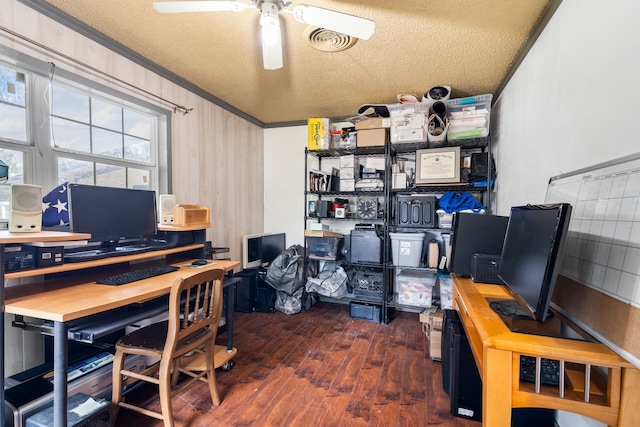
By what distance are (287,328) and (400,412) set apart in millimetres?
1472

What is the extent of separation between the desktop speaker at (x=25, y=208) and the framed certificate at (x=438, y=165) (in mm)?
2980

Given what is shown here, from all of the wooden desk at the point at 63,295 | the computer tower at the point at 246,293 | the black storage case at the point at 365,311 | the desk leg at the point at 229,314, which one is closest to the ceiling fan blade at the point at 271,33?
the wooden desk at the point at 63,295

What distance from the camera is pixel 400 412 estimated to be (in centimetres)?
175

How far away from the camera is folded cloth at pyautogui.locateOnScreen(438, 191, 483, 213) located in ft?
9.78

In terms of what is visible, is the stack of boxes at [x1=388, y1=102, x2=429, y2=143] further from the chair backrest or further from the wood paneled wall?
the chair backrest

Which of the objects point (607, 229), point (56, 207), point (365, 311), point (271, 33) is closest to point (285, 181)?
point (365, 311)

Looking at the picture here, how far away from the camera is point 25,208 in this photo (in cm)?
143

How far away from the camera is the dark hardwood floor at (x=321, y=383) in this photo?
169cm

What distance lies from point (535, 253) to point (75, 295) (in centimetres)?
A: 211

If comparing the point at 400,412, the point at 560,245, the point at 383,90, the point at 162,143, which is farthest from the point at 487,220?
the point at 162,143

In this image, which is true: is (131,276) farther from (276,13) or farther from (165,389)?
(276,13)

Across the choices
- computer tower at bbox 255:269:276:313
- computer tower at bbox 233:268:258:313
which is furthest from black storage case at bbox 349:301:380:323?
computer tower at bbox 233:268:258:313

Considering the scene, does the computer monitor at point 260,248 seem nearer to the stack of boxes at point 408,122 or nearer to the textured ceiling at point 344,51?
the textured ceiling at point 344,51

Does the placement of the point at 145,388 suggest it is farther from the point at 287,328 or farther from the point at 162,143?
the point at 162,143
